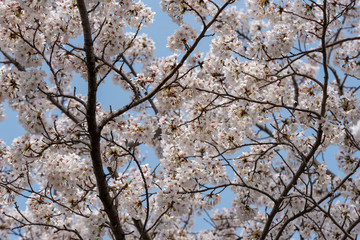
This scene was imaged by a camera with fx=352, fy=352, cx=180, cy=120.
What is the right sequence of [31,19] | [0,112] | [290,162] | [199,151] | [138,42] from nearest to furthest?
[31,19], [199,151], [138,42], [0,112], [290,162]

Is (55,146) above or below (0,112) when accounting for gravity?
below

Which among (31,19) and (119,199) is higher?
(31,19)

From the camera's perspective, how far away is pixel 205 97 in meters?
5.72

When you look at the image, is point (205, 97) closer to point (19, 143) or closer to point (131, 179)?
point (131, 179)

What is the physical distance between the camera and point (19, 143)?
15.9 ft

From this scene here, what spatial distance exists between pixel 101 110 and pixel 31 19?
1.55m

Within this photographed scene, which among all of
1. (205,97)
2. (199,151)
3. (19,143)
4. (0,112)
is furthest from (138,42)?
(0,112)

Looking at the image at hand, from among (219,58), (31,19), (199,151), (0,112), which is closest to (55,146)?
(31,19)

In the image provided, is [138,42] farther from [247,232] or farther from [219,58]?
[247,232]

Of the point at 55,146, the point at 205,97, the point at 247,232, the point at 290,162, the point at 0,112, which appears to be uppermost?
the point at 0,112

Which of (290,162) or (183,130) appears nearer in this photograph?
(183,130)

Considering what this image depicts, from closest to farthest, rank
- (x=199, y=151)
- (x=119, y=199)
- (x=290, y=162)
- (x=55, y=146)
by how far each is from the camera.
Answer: (x=55, y=146) → (x=119, y=199) → (x=199, y=151) → (x=290, y=162)

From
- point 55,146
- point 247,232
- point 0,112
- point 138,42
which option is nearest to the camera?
point 55,146

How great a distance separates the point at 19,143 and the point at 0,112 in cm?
385
